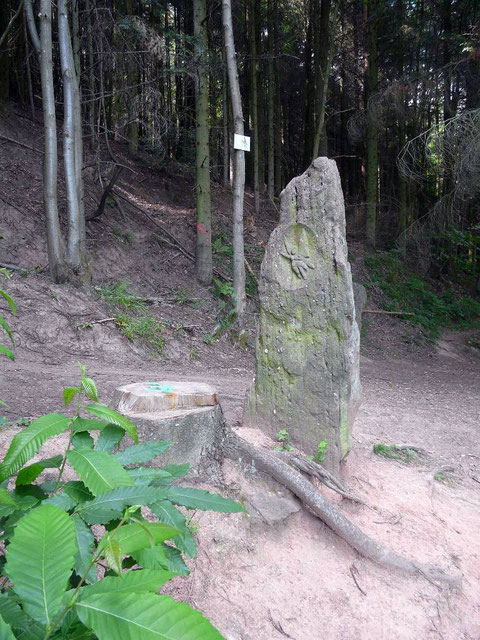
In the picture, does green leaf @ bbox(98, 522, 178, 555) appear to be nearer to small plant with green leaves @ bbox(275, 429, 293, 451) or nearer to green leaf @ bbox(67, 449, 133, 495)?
green leaf @ bbox(67, 449, 133, 495)

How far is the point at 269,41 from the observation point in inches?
713

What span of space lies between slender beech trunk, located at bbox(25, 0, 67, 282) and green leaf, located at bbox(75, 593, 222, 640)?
9.49m

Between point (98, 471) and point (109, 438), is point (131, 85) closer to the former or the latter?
point (109, 438)

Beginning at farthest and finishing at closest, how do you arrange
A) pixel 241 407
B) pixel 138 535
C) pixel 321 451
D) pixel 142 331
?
pixel 142 331, pixel 241 407, pixel 321 451, pixel 138 535

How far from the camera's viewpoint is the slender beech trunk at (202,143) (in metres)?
11.5

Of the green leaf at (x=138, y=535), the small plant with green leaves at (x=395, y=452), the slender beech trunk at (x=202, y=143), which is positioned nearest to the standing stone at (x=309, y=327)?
the small plant with green leaves at (x=395, y=452)

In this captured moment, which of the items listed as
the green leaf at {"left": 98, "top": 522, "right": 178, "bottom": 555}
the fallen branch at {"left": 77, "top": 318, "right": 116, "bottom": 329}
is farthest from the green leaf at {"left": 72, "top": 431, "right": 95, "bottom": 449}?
the fallen branch at {"left": 77, "top": 318, "right": 116, "bottom": 329}

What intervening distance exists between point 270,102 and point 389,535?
17.0 meters

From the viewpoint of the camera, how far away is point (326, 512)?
3.70 metres

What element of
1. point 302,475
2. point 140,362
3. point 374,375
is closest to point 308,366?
point 302,475

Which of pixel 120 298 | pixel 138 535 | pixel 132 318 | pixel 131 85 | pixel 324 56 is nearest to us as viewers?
pixel 138 535

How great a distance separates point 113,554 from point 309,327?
12.2 feet

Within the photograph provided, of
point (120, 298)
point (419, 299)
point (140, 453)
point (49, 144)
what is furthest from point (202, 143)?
point (140, 453)

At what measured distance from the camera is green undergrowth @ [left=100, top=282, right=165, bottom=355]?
9664mm
